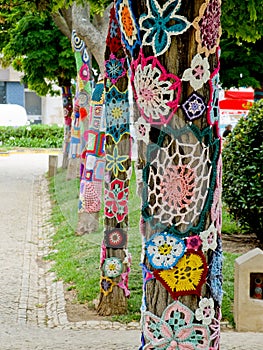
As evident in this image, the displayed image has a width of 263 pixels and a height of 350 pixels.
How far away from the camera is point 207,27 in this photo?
3.81 meters

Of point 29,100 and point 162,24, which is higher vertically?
point 162,24

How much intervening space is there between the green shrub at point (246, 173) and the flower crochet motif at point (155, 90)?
6.19 m

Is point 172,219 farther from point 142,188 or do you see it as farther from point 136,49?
point 136,49

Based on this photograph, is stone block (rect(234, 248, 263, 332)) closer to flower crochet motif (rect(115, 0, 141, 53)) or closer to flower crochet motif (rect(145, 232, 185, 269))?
flower crochet motif (rect(145, 232, 185, 269))

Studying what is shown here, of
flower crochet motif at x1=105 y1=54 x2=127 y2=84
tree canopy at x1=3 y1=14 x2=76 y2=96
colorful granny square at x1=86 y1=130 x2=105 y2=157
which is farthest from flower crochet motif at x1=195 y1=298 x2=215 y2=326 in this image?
tree canopy at x1=3 y1=14 x2=76 y2=96

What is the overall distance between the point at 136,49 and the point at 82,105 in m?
11.6

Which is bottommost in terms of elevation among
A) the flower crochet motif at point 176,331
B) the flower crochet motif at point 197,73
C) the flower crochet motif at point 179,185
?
the flower crochet motif at point 176,331

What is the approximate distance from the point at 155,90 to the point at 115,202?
4.17m

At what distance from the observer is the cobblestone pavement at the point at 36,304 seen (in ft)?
20.2

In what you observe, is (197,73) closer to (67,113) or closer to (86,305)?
(86,305)

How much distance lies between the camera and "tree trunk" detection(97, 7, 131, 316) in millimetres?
7730

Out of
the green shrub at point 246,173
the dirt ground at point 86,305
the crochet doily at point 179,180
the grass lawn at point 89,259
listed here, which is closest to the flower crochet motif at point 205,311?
the crochet doily at point 179,180

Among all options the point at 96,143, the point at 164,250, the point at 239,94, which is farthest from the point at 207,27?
the point at 239,94

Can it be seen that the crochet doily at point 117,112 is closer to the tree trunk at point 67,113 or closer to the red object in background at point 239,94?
the tree trunk at point 67,113
